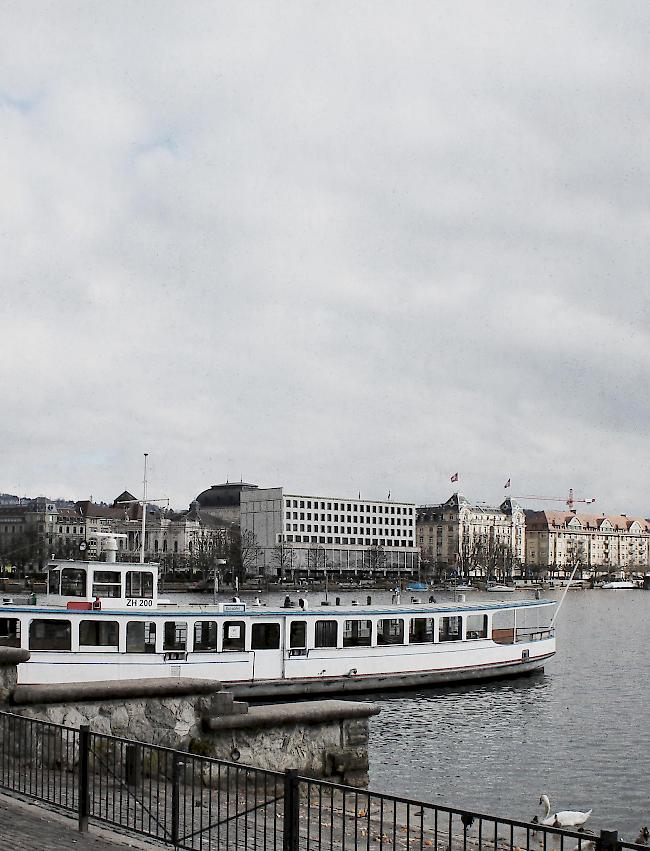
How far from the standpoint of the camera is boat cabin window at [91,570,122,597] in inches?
1574

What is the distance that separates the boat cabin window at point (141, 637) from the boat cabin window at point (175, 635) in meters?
0.48

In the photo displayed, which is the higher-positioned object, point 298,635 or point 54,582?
point 54,582

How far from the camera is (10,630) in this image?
121ft

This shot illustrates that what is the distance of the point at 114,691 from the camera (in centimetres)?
2017

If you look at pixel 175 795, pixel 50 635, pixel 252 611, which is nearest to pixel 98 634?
pixel 50 635

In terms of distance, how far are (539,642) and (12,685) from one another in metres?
37.8

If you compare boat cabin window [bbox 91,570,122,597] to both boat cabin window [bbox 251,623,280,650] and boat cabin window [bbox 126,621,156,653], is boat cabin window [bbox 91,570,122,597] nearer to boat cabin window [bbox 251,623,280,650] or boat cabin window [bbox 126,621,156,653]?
boat cabin window [bbox 126,621,156,653]

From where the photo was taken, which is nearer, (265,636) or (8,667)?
(8,667)

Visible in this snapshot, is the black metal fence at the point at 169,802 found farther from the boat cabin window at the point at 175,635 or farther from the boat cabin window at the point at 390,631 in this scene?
the boat cabin window at the point at 390,631

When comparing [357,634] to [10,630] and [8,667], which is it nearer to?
[10,630]

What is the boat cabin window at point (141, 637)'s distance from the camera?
3872cm

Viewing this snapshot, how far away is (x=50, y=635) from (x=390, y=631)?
1582 cm

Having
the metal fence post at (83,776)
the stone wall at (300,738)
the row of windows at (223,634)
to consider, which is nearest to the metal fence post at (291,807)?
the metal fence post at (83,776)

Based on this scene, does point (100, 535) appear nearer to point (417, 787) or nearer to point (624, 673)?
point (417, 787)
